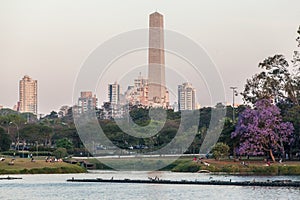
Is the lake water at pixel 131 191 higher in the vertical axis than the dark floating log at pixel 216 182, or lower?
lower

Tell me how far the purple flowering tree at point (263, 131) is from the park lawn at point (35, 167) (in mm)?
19591

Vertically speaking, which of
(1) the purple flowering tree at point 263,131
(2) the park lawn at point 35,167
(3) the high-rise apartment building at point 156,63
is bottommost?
(2) the park lawn at point 35,167

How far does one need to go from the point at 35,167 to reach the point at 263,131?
25352 millimetres

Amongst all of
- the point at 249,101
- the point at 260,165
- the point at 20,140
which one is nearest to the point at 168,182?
the point at 260,165

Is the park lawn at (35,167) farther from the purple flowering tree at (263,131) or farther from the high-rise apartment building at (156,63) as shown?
the high-rise apartment building at (156,63)

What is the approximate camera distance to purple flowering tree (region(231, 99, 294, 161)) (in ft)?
298

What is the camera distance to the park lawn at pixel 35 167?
88.6 metres

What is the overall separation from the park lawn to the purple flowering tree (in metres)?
19.6

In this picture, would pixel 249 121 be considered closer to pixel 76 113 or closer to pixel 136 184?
pixel 136 184

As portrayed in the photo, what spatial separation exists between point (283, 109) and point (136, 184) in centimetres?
3343

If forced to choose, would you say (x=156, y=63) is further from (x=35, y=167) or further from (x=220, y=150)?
(x=35, y=167)

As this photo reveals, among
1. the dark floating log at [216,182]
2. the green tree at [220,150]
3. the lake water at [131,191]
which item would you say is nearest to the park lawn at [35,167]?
the dark floating log at [216,182]

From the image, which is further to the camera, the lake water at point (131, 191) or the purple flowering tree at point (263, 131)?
the purple flowering tree at point (263, 131)

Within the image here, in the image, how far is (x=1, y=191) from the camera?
65.5 metres
